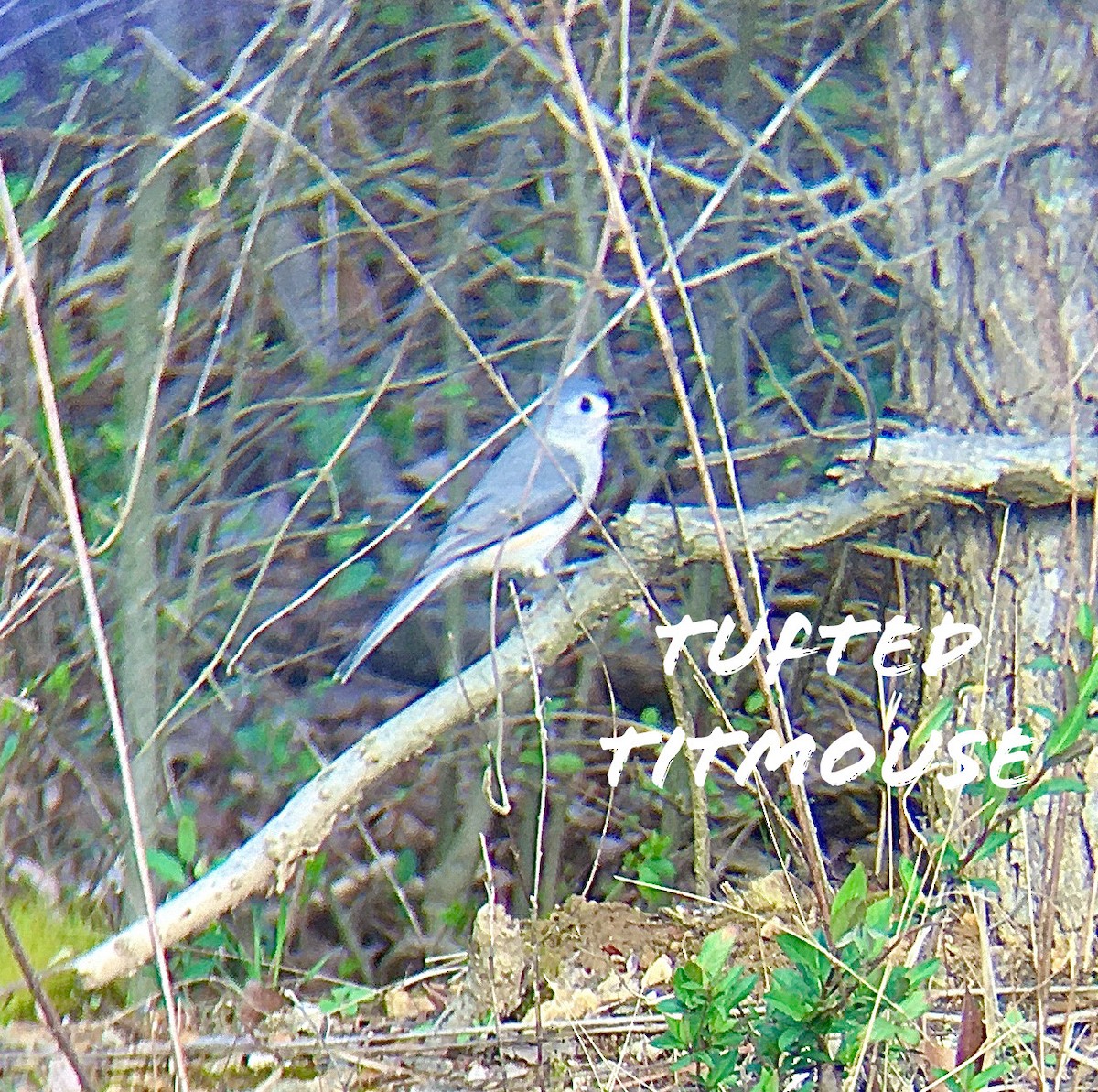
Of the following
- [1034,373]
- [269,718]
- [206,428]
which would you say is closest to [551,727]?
[269,718]

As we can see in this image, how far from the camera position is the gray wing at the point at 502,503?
326 centimetres

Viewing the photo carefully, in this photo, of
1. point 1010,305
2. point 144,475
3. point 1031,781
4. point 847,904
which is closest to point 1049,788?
point 1031,781

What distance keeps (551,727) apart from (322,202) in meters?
1.45

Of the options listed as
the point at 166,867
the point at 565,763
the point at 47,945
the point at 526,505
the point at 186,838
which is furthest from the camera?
the point at 565,763

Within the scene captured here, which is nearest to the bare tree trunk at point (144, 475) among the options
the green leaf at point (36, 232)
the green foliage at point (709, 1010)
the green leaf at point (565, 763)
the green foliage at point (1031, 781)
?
the green leaf at point (36, 232)

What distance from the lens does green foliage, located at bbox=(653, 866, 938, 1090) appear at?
1.53 metres

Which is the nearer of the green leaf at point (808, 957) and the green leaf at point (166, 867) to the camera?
the green leaf at point (808, 957)

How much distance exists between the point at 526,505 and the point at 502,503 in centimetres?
19

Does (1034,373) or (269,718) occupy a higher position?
(1034,373)

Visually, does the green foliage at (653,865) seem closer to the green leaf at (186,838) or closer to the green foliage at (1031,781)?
the green leaf at (186,838)

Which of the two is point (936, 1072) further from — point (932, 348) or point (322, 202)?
point (322, 202)

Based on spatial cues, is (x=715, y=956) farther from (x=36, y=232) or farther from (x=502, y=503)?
(x=36, y=232)

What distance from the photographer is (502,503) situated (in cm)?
334

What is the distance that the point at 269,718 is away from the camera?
3.91 meters
